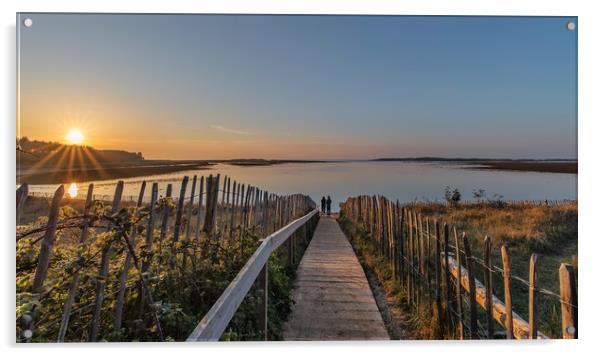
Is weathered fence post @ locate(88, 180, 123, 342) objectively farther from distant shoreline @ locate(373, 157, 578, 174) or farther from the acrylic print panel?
distant shoreline @ locate(373, 157, 578, 174)

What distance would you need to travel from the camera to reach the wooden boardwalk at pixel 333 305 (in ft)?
12.2

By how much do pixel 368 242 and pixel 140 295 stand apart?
7.22 metres

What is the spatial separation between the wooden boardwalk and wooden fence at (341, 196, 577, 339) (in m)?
0.55

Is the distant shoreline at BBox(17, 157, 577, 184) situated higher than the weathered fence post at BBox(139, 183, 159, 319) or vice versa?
the distant shoreline at BBox(17, 157, 577, 184)

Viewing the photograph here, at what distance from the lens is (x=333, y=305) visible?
14.6 ft

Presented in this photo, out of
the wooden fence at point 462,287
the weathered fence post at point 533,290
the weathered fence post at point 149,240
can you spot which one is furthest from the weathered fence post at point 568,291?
the weathered fence post at point 149,240

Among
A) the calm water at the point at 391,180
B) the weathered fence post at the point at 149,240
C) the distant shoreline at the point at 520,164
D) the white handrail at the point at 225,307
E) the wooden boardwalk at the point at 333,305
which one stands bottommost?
the wooden boardwalk at the point at 333,305

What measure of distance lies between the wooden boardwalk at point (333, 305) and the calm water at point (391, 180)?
119cm

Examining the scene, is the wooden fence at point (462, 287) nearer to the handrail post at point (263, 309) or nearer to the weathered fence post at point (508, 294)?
the weathered fence post at point (508, 294)

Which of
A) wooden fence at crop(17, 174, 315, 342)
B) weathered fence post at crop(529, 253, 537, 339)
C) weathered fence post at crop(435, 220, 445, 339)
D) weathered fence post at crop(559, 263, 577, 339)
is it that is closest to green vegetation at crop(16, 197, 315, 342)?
wooden fence at crop(17, 174, 315, 342)

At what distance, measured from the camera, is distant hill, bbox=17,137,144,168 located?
10.0ft

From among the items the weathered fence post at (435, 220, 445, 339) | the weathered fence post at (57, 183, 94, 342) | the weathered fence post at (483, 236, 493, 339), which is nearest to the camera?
the weathered fence post at (57, 183, 94, 342)

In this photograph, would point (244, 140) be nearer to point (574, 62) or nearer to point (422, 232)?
point (422, 232)

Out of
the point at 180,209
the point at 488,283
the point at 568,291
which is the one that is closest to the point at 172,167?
the point at 180,209
